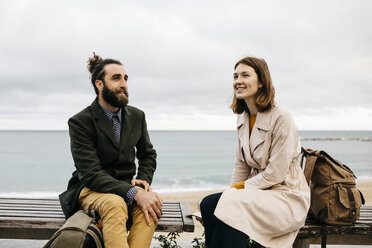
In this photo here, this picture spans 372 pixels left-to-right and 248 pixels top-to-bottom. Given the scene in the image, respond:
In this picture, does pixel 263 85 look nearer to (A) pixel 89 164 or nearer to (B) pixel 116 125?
(B) pixel 116 125

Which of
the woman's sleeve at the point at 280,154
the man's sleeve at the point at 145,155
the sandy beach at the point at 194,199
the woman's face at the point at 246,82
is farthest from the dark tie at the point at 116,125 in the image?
the sandy beach at the point at 194,199

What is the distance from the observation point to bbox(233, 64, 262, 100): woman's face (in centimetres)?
293

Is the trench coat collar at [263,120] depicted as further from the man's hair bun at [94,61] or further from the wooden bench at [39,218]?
the man's hair bun at [94,61]

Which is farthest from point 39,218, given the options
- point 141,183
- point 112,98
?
point 112,98

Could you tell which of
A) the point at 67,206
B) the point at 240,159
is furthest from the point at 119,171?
the point at 240,159

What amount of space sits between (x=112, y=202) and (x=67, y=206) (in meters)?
0.56

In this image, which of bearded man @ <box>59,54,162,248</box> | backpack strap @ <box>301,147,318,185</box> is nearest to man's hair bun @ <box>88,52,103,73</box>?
bearded man @ <box>59,54,162,248</box>

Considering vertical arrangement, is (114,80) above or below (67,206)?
above

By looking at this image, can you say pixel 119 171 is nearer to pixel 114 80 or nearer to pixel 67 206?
pixel 67 206

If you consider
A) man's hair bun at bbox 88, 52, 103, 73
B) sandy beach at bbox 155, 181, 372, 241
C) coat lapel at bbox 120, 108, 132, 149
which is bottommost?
sandy beach at bbox 155, 181, 372, 241

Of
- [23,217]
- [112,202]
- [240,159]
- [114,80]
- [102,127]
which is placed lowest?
[23,217]

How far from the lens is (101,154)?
3.02 metres

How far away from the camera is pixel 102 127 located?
3.03m

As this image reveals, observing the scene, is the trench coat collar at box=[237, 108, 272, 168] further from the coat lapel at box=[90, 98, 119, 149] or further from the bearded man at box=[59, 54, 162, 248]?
the coat lapel at box=[90, 98, 119, 149]
